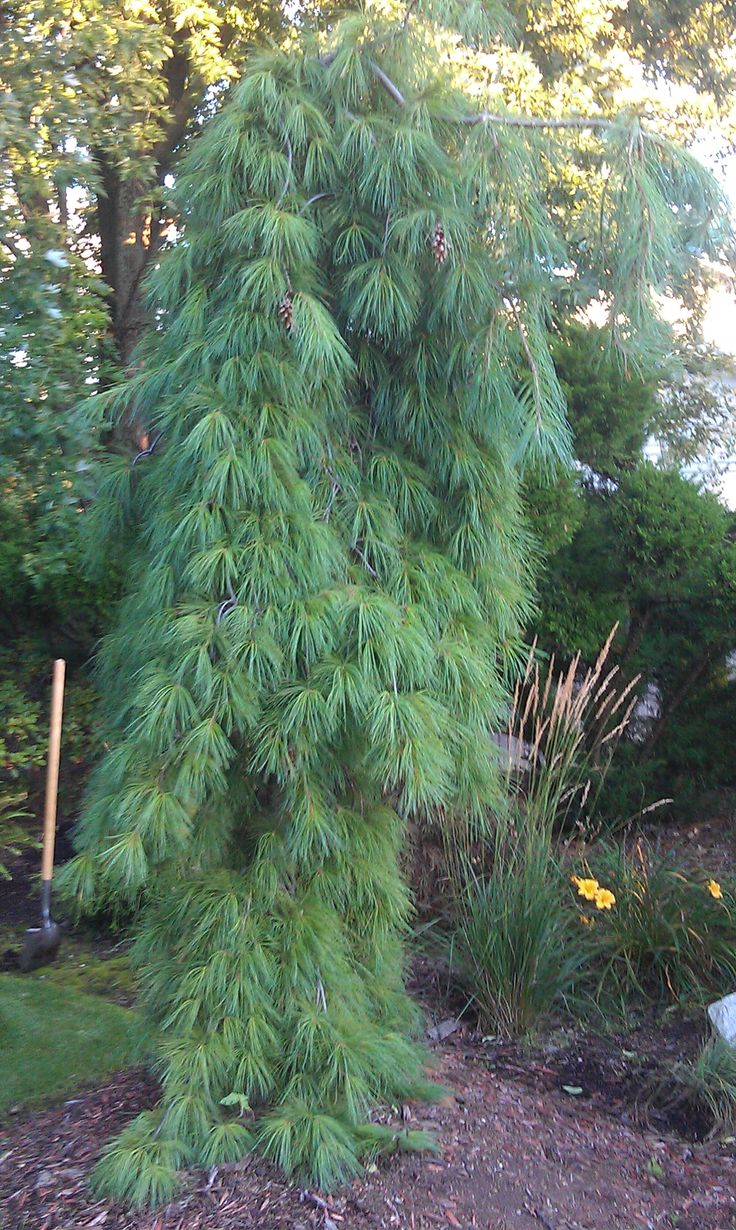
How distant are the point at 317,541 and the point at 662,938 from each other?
2957 mm

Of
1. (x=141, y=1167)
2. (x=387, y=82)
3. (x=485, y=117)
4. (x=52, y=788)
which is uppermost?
(x=387, y=82)

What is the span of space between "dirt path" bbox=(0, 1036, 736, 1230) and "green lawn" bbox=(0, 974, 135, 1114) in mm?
257

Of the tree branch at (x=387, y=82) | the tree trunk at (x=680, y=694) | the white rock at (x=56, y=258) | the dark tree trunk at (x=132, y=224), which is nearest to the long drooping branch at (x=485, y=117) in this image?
the tree branch at (x=387, y=82)

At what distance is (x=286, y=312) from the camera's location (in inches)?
131

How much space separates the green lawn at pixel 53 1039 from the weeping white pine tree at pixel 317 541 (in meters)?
0.80

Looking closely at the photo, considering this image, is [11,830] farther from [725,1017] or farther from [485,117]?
[485,117]

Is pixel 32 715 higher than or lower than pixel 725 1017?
higher

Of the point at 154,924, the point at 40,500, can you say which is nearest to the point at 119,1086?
the point at 154,924

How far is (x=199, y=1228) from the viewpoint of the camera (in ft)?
10.2

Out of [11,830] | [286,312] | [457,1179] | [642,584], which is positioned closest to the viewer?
[286,312]

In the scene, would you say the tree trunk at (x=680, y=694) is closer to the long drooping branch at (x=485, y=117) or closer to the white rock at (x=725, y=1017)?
the white rock at (x=725, y=1017)

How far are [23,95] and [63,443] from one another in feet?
6.75

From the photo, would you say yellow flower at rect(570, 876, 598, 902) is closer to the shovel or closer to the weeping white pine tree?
the weeping white pine tree

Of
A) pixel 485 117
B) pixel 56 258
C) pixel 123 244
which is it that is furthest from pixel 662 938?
pixel 123 244
